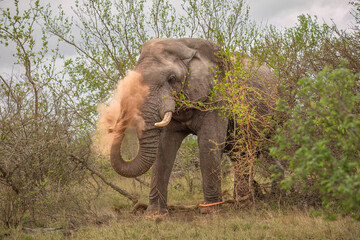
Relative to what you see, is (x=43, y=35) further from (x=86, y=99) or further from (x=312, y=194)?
(x=312, y=194)

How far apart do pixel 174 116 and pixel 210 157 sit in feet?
3.40

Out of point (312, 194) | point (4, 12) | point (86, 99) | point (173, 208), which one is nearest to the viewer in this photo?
point (312, 194)

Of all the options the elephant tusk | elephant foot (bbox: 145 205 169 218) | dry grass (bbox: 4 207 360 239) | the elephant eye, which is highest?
the elephant eye

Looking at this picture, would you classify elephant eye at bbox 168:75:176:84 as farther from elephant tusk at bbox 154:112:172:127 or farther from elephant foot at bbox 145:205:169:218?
elephant foot at bbox 145:205:169:218

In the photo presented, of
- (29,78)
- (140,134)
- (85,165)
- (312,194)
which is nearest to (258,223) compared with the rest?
(312,194)

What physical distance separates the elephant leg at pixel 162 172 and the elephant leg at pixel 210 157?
26.2 inches

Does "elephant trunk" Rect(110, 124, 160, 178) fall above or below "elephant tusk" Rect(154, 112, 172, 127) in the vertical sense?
below

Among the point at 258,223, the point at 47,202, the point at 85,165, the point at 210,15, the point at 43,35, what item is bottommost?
the point at 258,223

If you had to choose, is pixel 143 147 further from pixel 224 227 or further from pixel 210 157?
pixel 224 227

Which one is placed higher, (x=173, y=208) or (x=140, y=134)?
(x=140, y=134)

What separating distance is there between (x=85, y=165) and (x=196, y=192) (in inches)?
164

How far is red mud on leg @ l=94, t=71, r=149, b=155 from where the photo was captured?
6.81 meters

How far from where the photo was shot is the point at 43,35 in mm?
8164

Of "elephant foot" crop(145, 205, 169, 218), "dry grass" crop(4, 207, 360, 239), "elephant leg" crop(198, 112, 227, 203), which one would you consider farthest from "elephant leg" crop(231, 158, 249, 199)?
"elephant foot" crop(145, 205, 169, 218)
